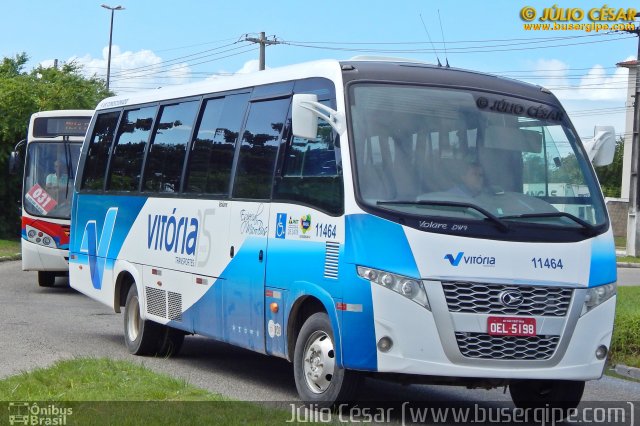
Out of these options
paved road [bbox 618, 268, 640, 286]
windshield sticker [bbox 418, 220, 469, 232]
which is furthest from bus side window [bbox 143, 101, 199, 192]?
paved road [bbox 618, 268, 640, 286]

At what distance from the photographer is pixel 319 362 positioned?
9.49 m

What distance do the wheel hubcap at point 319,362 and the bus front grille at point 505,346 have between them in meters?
1.07

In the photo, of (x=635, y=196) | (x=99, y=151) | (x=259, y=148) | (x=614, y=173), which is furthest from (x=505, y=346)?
(x=614, y=173)

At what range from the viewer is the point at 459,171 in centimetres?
948

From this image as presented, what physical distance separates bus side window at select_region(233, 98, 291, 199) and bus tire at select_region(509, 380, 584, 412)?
277 centimetres

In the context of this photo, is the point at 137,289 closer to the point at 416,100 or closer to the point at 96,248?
the point at 96,248

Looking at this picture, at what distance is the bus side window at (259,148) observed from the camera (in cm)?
1067

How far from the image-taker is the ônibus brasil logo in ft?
29.2

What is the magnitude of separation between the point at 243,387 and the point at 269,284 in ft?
4.07

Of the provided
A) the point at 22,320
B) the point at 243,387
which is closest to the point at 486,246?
the point at 243,387

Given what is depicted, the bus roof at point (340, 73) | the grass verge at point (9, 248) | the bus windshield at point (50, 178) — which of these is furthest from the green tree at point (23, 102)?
the bus roof at point (340, 73)

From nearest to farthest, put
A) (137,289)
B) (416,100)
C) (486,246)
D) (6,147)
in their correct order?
(486,246)
(416,100)
(137,289)
(6,147)

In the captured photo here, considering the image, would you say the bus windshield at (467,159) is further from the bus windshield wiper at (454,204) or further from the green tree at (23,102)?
the green tree at (23,102)

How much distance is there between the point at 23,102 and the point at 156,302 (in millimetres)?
29211
